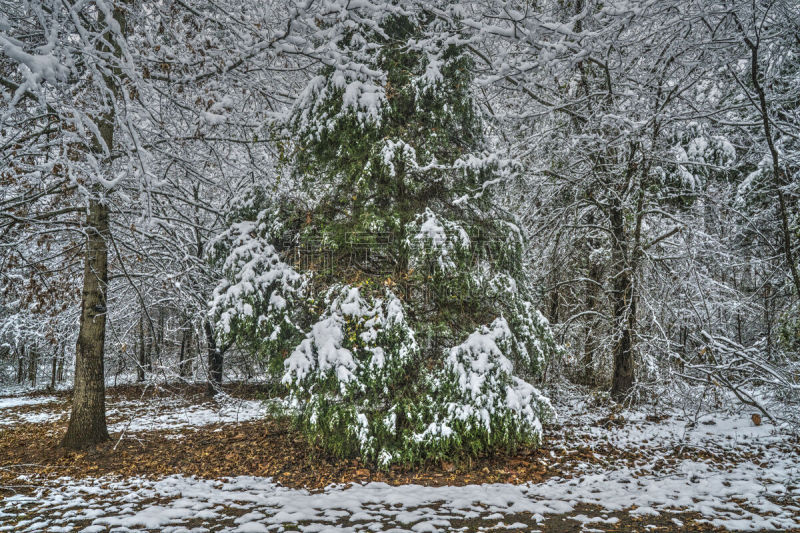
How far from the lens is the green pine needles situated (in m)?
5.49

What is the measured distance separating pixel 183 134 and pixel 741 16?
7.60 metres

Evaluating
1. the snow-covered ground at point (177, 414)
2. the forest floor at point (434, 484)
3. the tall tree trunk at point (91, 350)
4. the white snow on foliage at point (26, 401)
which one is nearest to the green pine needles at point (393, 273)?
the forest floor at point (434, 484)

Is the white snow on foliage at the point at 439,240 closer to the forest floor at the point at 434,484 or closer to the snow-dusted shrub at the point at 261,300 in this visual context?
the snow-dusted shrub at the point at 261,300

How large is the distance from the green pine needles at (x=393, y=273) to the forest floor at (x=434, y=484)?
60cm

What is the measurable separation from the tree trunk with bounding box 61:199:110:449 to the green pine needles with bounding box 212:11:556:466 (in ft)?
6.44

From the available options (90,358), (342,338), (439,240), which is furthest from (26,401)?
(439,240)

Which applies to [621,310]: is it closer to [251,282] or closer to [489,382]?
[489,382]

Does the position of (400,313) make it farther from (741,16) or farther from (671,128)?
(671,128)

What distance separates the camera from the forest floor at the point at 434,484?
405 centimetres

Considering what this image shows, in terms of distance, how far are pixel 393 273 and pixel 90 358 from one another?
4779mm

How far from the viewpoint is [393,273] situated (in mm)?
6082

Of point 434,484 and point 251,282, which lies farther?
point 251,282

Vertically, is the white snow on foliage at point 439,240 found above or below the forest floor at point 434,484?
above

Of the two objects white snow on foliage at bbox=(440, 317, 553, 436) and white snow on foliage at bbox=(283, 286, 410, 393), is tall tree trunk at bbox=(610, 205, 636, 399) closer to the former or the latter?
Result: white snow on foliage at bbox=(440, 317, 553, 436)
